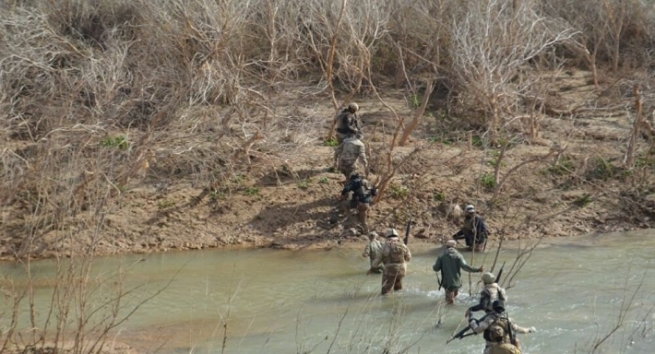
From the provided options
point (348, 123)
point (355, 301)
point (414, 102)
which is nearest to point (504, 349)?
point (355, 301)

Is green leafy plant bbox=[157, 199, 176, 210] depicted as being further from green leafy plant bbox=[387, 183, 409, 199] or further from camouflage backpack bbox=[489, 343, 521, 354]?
camouflage backpack bbox=[489, 343, 521, 354]

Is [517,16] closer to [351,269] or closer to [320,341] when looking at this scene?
[351,269]

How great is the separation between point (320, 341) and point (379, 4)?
543 inches

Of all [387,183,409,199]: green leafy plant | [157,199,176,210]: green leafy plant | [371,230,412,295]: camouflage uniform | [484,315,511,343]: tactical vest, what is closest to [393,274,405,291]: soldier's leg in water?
[371,230,412,295]: camouflage uniform

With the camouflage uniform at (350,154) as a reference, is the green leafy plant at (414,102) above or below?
above

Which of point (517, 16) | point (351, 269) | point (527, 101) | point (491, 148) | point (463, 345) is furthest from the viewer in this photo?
point (527, 101)

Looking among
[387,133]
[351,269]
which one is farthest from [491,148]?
[351,269]

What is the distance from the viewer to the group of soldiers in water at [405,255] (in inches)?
437

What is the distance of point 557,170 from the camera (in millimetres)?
23109

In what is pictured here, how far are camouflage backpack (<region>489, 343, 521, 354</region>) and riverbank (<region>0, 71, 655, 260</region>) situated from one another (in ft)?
30.5

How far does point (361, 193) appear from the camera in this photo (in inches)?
795

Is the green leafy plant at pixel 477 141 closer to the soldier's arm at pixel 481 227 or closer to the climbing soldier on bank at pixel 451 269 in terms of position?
the soldier's arm at pixel 481 227

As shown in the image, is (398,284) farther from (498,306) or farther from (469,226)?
(498,306)

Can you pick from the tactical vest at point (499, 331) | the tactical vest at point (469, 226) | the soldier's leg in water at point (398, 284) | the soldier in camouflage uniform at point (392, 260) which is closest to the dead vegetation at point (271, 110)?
the tactical vest at point (469, 226)
